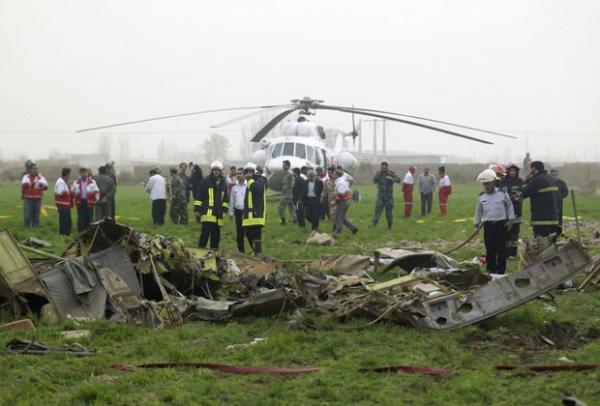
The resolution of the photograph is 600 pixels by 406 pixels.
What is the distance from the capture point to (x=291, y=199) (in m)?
20.8

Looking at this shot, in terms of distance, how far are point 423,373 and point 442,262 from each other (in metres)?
4.89

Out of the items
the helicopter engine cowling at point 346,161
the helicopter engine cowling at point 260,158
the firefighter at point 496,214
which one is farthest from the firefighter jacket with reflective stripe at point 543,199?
the helicopter engine cowling at point 346,161

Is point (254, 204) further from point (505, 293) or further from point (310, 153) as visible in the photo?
point (310, 153)

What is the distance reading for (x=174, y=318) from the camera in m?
8.20

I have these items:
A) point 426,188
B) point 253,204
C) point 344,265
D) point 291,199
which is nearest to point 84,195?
point 253,204

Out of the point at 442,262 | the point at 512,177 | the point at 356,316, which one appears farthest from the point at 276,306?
the point at 512,177

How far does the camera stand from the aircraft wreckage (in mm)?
7547

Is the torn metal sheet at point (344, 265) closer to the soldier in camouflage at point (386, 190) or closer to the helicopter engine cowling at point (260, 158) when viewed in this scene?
the soldier in camouflage at point (386, 190)

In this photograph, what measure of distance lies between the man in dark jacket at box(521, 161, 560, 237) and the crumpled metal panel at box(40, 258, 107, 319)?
709cm

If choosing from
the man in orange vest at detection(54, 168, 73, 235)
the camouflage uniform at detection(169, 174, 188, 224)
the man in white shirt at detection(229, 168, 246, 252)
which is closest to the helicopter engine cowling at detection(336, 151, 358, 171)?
the camouflage uniform at detection(169, 174, 188, 224)

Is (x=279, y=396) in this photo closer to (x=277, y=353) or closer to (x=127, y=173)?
(x=277, y=353)

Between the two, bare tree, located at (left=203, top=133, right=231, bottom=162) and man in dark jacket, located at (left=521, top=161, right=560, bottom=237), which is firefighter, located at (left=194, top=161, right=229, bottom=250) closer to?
man in dark jacket, located at (left=521, top=161, right=560, bottom=237)

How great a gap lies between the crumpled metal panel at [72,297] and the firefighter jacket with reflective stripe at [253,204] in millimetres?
5389

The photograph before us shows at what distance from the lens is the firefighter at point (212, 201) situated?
13.3 metres
